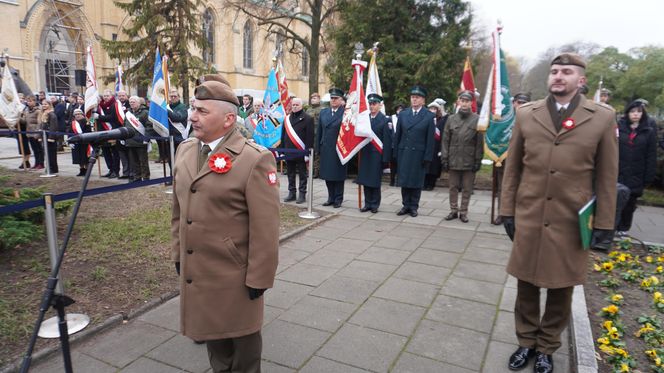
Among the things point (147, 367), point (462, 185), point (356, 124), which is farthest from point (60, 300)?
point (462, 185)

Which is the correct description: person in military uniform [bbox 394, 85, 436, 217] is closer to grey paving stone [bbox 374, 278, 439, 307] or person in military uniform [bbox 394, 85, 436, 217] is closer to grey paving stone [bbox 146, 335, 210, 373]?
grey paving stone [bbox 374, 278, 439, 307]

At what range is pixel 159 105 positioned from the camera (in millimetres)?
9172

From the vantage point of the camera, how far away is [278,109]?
30.8 feet

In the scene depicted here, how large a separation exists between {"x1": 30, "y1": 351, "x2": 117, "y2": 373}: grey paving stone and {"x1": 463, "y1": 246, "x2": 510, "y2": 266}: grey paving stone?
4103 millimetres

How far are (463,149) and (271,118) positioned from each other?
13.6 feet

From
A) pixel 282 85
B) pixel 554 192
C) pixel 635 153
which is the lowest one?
pixel 554 192

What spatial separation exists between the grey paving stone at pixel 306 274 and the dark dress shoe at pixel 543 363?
2.19 meters

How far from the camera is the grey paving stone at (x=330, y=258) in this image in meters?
5.16

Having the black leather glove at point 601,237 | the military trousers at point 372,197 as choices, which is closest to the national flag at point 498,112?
the military trousers at point 372,197

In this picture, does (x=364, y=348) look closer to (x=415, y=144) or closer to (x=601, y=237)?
(x=601, y=237)

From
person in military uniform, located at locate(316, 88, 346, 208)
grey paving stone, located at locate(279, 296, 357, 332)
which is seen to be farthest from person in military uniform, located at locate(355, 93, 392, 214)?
grey paving stone, located at locate(279, 296, 357, 332)

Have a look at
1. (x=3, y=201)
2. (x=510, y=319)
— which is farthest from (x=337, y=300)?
(x=3, y=201)

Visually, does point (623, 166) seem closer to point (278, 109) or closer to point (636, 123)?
point (636, 123)

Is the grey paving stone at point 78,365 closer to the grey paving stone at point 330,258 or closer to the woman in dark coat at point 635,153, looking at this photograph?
the grey paving stone at point 330,258
